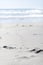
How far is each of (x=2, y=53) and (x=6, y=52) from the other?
0.21 ft

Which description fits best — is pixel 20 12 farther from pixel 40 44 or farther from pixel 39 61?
pixel 39 61

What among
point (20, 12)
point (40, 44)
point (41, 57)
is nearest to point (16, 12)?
point (20, 12)

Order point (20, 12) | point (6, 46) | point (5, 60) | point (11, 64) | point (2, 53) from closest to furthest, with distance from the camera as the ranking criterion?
point (11, 64) < point (5, 60) < point (2, 53) < point (6, 46) < point (20, 12)

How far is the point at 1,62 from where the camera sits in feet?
5.82

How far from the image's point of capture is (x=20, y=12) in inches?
335

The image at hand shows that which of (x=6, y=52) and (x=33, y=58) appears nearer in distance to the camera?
(x=33, y=58)

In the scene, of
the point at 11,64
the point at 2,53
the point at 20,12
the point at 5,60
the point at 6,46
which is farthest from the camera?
the point at 20,12

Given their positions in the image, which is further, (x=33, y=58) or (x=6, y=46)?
(x=6, y=46)

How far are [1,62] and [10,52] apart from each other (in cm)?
38

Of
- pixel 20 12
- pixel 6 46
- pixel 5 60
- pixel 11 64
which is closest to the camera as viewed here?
pixel 11 64

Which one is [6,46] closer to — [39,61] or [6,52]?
[6,52]

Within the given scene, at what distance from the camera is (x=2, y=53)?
6.85 ft

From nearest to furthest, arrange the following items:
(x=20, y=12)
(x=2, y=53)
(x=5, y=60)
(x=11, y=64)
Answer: (x=11, y=64), (x=5, y=60), (x=2, y=53), (x=20, y=12)

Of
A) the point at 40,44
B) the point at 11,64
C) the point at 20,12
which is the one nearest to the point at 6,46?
the point at 40,44
